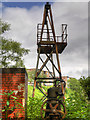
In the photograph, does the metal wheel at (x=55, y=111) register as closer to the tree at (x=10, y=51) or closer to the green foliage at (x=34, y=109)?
the green foliage at (x=34, y=109)

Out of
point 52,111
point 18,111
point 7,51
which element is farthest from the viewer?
point 7,51

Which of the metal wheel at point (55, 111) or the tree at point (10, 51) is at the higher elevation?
the tree at point (10, 51)

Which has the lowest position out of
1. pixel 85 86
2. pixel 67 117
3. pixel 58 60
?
pixel 67 117

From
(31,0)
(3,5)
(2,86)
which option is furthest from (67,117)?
(3,5)

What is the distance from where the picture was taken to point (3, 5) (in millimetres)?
6340

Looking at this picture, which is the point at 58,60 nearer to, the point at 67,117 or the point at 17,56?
the point at 67,117

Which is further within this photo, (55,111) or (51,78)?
(51,78)

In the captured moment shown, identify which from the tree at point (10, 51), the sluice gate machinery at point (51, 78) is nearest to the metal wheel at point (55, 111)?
the sluice gate machinery at point (51, 78)

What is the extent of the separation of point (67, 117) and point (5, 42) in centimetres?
785

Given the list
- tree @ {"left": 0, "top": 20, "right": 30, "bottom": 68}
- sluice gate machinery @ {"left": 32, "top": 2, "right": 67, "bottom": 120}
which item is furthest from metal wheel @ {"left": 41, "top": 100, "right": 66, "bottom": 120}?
tree @ {"left": 0, "top": 20, "right": 30, "bottom": 68}

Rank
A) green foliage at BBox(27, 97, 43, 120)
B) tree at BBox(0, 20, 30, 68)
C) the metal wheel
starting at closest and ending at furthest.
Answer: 1. the metal wheel
2. green foliage at BBox(27, 97, 43, 120)
3. tree at BBox(0, 20, 30, 68)

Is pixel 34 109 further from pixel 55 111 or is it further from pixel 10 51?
pixel 10 51

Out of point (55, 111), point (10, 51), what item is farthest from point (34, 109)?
point (10, 51)

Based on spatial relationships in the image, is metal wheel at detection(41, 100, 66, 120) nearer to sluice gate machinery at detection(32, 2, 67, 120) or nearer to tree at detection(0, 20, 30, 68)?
sluice gate machinery at detection(32, 2, 67, 120)
